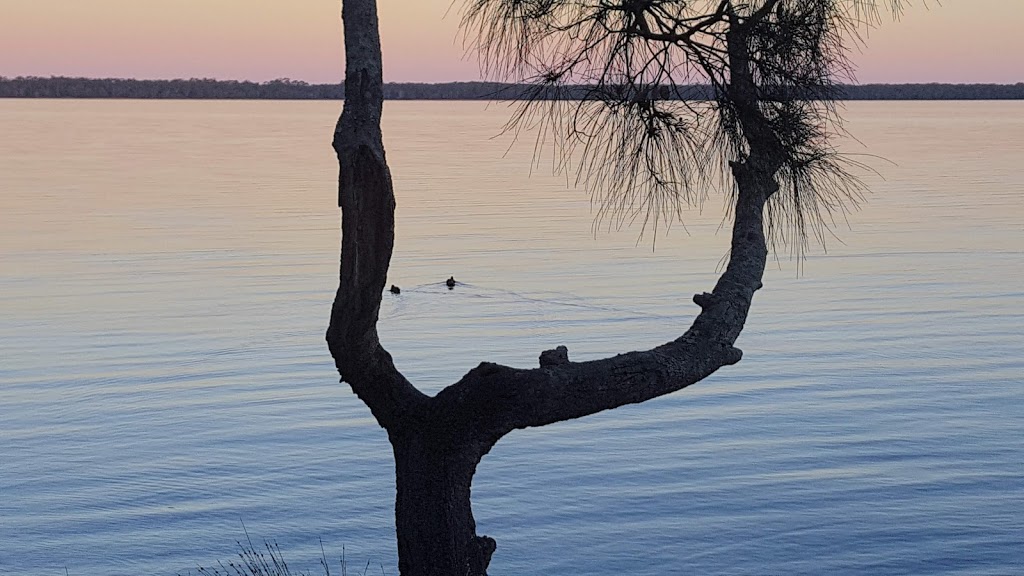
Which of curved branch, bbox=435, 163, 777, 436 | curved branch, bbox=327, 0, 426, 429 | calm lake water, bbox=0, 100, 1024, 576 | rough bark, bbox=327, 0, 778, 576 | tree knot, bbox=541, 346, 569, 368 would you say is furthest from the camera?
calm lake water, bbox=0, 100, 1024, 576

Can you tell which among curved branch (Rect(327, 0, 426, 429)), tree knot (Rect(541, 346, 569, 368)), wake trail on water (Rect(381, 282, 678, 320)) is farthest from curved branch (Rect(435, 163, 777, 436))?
wake trail on water (Rect(381, 282, 678, 320))

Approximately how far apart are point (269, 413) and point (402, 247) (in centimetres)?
1161

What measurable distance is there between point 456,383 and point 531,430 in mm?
7603

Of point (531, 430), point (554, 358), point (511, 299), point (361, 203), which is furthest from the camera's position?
point (511, 299)

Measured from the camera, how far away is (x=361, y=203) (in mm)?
4824

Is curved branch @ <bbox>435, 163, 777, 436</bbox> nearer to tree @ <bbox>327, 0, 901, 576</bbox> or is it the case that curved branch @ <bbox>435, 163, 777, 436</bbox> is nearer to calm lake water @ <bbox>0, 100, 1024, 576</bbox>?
tree @ <bbox>327, 0, 901, 576</bbox>

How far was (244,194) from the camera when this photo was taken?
35.1m

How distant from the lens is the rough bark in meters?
4.76

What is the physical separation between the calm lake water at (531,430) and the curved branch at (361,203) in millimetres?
4154

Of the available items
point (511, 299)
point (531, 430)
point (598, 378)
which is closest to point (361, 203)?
point (598, 378)

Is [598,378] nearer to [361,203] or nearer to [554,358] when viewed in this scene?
[554,358]

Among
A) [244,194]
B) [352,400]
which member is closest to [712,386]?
[352,400]

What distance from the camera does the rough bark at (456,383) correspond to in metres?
4.76

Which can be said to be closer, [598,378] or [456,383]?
[598,378]
